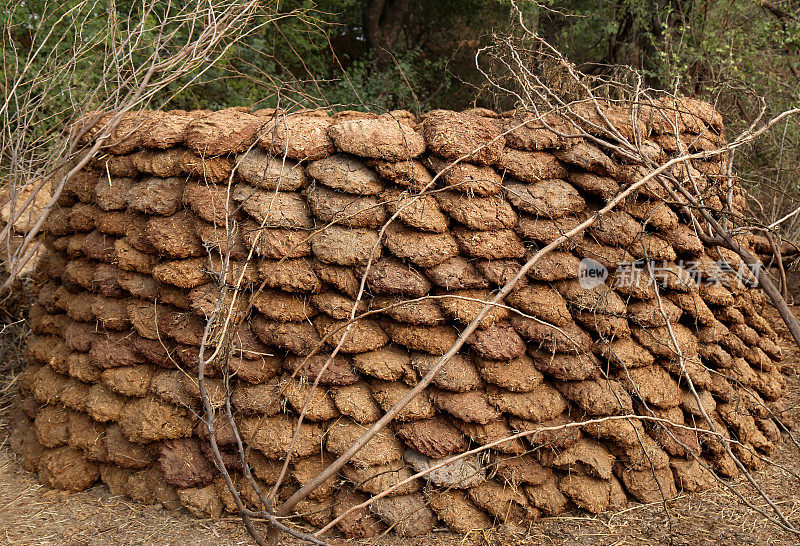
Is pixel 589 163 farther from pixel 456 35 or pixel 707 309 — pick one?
pixel 456 35

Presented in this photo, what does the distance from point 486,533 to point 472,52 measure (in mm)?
8287

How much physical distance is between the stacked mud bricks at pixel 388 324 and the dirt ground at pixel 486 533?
67mm

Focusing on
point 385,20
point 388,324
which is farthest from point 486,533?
point 385,20

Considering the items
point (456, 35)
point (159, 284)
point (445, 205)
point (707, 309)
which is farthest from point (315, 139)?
point (456, 35)

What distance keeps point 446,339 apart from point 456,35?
8357 mm

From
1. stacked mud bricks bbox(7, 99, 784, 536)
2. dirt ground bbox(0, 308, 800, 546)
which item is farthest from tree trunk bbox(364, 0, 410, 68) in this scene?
dirt ground bbox(0, 308, 800, 546)

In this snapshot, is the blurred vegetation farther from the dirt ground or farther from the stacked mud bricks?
the dirt ground

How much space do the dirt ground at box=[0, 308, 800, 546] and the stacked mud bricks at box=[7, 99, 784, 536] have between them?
7 cm

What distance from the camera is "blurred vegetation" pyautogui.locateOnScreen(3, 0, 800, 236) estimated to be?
15.4 ft

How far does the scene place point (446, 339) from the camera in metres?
2.51

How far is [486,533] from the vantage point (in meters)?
2.43

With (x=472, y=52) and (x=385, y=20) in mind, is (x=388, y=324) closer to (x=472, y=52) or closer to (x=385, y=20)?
(x=385, y=20)

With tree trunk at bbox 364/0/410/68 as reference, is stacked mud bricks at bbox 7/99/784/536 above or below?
below

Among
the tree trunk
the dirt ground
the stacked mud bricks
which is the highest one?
the tree trunk
